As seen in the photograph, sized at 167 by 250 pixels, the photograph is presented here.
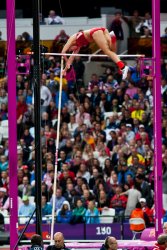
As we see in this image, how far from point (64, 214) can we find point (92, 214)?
61cm

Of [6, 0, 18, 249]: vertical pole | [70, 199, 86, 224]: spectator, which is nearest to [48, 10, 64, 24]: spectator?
[70, 199, 86, 224]: spectator

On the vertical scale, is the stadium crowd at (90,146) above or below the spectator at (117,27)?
below

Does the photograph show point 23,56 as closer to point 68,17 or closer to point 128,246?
point 128,246

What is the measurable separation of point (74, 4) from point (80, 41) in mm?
16194

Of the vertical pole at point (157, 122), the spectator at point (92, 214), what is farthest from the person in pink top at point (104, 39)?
the spectator at point (92, 214)

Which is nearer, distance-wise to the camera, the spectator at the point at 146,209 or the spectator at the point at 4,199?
the spectator at the point at 146,209

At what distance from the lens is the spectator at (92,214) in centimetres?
2777

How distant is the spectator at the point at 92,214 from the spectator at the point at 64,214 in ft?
1.29

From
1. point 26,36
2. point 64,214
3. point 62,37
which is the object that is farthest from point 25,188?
point 26,36

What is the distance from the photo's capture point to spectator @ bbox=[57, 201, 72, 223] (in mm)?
27862

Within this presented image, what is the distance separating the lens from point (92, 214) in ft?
91.7

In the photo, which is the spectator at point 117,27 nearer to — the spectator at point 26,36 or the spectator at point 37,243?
the spectator at point 26,36

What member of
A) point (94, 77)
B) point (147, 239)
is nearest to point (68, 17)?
point (94, 77)

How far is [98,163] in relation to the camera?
29.8 meters
